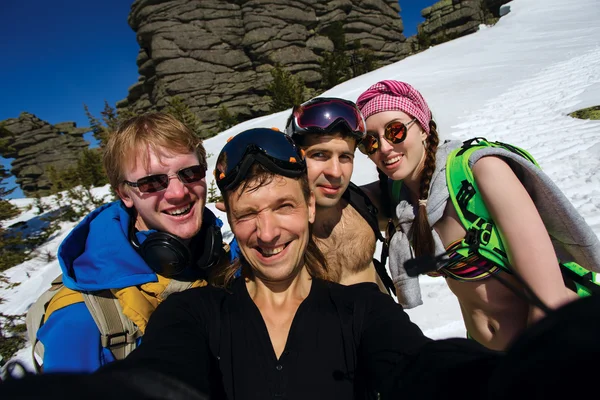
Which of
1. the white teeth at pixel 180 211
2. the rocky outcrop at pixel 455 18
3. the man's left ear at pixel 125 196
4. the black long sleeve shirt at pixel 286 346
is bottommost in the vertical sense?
the black long sleeve shirt at pixel 286 346

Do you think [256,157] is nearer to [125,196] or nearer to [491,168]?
[125,196]

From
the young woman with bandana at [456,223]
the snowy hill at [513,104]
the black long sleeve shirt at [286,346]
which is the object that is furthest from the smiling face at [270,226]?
the snowy hill at [513,104]

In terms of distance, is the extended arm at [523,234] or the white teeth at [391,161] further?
the white teeth at [391,161]

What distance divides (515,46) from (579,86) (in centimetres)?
1532

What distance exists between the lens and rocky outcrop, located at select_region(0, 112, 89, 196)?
37.8 metres

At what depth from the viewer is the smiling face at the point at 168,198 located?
6.68 feet

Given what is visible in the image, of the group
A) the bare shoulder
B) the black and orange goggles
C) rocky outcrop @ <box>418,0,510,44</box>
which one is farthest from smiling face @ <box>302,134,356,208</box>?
rocky outcrop @ <box>418,0,510,44</box>

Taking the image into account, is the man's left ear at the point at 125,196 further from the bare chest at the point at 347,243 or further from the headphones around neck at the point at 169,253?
the bare chest at the point at 347,243

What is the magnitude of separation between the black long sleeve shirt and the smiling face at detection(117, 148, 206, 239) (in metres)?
0.58

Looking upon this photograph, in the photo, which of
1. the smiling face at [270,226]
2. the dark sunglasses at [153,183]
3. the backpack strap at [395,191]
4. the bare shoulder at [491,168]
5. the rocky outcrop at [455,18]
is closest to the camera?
the bare shoulder at [491,168]

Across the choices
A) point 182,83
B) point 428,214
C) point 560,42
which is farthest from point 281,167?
point 182,83

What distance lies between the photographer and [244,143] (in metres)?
2.00

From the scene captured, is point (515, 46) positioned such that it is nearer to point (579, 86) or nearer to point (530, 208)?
point (579, 86)

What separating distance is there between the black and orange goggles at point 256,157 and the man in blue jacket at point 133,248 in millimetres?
384
